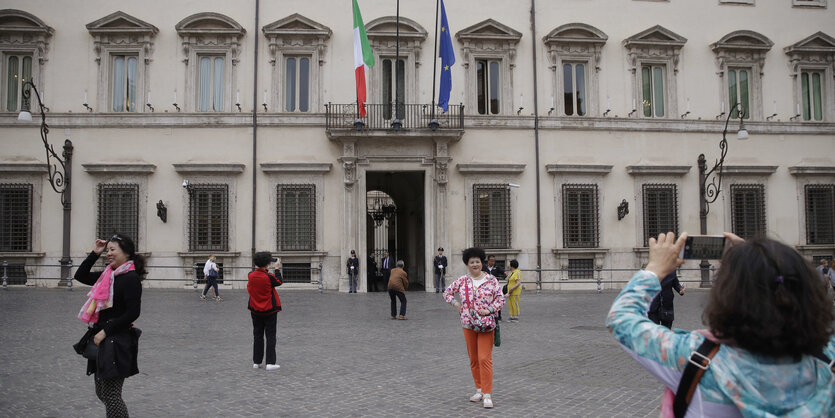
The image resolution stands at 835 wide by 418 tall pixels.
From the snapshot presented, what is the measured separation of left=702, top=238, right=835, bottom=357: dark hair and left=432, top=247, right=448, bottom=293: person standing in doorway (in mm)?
20684

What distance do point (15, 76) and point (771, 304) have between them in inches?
1056

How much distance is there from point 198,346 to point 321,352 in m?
2.28

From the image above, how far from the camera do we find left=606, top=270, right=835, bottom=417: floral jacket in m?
2.30

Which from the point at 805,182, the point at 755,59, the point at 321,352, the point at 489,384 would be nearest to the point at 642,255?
the point at 805,182

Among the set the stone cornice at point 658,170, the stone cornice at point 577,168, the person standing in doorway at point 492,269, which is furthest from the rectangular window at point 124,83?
the stone cornice at point 658,170

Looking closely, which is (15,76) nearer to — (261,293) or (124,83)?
(124,83)

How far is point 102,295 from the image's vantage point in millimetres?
5574

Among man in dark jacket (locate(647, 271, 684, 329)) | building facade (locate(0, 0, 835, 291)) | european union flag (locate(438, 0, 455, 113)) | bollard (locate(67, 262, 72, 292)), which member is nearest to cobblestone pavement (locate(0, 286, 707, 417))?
man in dark jacket (locate(647, 271, 684, 329))

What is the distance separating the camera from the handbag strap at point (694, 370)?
235 cm

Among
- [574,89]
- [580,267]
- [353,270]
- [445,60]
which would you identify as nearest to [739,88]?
[574,89]

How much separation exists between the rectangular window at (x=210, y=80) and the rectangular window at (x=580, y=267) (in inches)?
564

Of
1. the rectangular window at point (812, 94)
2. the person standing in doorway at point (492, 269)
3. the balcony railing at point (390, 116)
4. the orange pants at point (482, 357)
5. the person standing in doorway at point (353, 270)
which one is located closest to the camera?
the orange pants at point (482, 357)

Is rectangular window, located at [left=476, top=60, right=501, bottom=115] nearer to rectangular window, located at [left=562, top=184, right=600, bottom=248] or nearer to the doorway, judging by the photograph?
the doorway

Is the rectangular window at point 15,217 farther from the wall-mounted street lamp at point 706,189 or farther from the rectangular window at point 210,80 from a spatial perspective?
the wall-mounted street lamp at point 706,189
